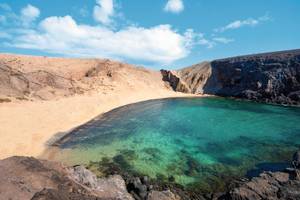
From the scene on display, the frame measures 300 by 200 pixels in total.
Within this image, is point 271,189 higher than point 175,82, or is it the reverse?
point 175,82

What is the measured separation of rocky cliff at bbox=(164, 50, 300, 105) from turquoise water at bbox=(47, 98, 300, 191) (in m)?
15.9

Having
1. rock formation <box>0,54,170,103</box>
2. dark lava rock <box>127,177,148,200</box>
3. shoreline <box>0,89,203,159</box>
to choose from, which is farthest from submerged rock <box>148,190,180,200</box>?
rock formation <box>0,54,170,103</box>

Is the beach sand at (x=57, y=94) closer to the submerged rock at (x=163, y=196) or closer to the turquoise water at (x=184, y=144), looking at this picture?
the turquoise water at (x=184, y=144)

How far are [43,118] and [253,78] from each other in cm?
4625

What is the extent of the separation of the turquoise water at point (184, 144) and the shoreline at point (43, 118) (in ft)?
4.94

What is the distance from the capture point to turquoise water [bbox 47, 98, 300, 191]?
16.7 m

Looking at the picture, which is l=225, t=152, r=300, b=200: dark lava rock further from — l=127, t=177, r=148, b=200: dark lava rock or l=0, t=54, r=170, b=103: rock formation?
l=0, t=54, r=170, b=103: rock formation

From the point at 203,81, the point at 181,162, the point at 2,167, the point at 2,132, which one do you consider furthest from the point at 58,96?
the point at 203,81

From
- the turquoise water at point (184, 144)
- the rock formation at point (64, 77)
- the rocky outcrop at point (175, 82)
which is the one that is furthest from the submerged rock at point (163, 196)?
the rocky outcrop at point (175, 82)

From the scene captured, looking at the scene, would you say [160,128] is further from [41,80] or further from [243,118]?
[41,80]

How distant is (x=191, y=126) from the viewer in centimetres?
2856

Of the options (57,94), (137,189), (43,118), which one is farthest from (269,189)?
(57,94)

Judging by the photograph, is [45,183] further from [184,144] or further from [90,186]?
[184,144]

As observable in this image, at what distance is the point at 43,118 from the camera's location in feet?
85.7
